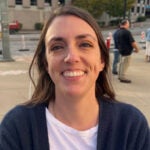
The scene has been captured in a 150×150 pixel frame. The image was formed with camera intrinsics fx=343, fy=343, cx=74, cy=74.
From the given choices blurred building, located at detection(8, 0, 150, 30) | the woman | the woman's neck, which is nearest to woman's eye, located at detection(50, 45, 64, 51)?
the woman

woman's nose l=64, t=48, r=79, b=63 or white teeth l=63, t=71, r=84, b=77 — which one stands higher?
woman's nose l=64, t=48, r=79, b=63

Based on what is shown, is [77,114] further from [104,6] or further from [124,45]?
[104,6]

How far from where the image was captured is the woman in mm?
1645

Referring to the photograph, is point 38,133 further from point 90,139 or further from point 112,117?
point 112,117

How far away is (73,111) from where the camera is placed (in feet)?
5.75

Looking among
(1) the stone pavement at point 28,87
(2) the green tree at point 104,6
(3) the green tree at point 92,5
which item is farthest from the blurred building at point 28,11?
(1) the stone pavement at point 28,87

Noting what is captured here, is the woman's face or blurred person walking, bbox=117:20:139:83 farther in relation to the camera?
blurred person walking, bbox=117:20:139:83

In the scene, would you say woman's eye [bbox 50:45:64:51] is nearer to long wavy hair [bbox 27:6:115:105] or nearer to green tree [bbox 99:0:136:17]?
long wavy hair [bbox 27:6:115:105]

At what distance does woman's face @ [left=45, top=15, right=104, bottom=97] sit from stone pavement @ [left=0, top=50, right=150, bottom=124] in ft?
13.4

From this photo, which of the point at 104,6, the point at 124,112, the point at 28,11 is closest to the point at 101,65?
the point at 124,112

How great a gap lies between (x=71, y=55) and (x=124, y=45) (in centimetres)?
697

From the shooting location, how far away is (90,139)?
1698 millimetres

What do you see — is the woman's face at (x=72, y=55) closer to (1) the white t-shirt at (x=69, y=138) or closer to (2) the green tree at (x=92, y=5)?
(1) the white t-shirt at (x=69, y=138)

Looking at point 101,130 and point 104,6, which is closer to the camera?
point 101,130
